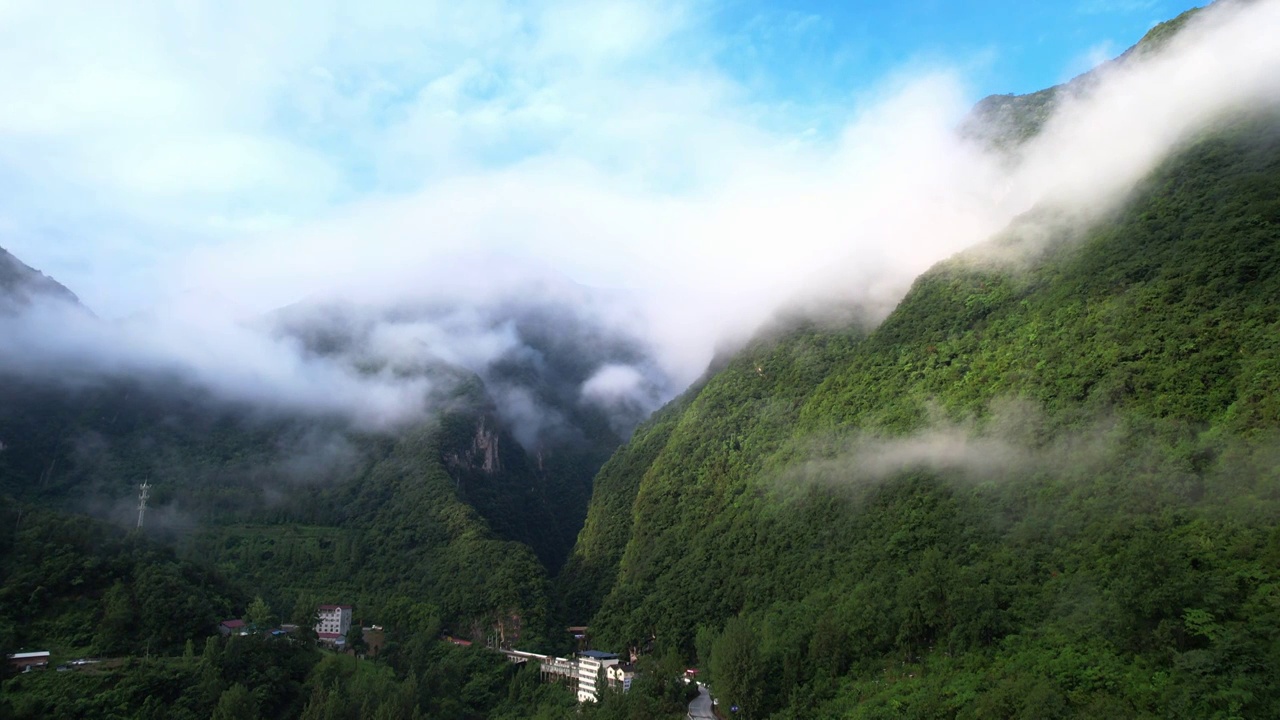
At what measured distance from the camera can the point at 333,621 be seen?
67.8m

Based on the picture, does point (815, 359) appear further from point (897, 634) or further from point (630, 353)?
point (630, 353)

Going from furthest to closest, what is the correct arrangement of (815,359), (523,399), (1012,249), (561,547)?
(523,399), (561,547), (815,359), (1012,249)

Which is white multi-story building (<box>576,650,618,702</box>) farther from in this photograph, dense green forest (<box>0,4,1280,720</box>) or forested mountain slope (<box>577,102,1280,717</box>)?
forested mountain slope (<box>577,102,1280,717</box>)

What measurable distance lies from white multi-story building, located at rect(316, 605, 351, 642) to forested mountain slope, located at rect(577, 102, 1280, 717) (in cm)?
2180

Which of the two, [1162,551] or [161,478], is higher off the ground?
[161,478]

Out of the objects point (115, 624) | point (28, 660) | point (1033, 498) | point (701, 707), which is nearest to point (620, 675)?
point (701, 707)

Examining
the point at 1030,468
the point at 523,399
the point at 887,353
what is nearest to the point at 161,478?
the point at 523,399

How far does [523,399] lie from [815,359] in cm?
7302

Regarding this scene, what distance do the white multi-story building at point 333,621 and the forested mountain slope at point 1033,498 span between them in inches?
858

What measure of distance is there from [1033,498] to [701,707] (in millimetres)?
23116

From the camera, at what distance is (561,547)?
10994 centimetres

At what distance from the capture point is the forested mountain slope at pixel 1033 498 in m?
30.4

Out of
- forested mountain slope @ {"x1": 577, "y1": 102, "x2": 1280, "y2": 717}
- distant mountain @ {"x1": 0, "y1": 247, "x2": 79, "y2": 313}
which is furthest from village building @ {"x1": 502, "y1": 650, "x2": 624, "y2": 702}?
distant mountain @ {"x1": 0, "y1": 247, "x2": 79, "y2": 313}

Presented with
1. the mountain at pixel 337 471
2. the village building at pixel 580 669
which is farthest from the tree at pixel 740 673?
the mountain at pixel 337 471
